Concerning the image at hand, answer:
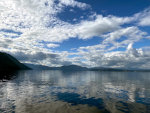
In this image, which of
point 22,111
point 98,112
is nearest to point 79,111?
point 98,112

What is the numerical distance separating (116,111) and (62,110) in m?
12.3

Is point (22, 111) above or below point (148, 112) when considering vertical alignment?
above

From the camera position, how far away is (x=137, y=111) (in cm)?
2275

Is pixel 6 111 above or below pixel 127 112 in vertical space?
above

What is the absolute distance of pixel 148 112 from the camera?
22906 millimetres

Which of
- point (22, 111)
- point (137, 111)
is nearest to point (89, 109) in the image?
point (137, 111)

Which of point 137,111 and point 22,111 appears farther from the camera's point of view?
point 137,111

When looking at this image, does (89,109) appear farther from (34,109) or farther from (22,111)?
(22,111)

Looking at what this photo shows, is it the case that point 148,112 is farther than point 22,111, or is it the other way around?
point 148,112

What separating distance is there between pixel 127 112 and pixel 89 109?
841cm

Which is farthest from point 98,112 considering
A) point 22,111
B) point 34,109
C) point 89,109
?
point 22,111

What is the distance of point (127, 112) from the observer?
22.2 m

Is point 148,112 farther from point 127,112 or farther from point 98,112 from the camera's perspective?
point 98,112

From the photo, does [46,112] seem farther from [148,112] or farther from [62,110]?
[148,112]
